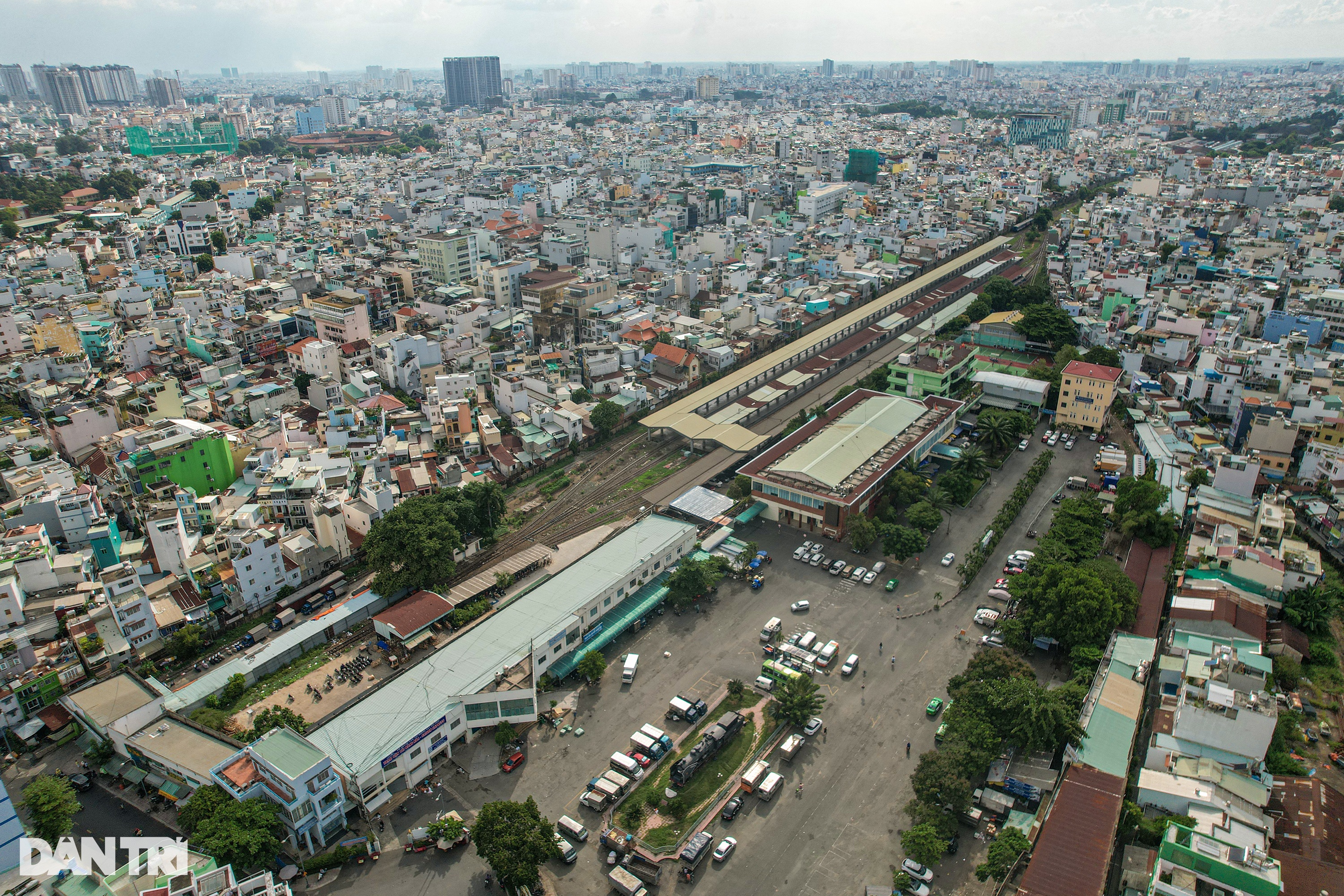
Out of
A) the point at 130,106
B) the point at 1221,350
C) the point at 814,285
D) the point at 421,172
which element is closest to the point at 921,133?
the point at 421,172

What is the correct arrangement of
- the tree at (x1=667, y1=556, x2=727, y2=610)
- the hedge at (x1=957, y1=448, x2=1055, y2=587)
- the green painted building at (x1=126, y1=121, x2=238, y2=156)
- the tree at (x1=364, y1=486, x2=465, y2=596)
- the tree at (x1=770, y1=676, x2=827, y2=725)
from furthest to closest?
the green painted building at (x1=126, y1=121, x2=238, y2=156) < the hedge at (x1=957, y1=448, x2=1055, y2=587) < the tree at (x1=667, y1=556, x2=727, y2=610) < the tree at (x1=364, y1=486, x2=465, y2=596) < the tree at (x1=770, y1=676, x2=827, y2=725)

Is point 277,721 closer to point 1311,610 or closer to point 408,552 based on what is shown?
point 408,552

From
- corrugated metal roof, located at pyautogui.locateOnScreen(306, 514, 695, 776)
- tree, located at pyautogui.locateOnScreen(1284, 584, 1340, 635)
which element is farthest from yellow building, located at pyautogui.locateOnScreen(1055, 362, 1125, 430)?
corrugated metal roof, located at pyautogui.locateOnScreen(306, 514, 695, 776)

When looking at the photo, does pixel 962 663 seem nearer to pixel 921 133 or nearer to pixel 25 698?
pixel 25 698

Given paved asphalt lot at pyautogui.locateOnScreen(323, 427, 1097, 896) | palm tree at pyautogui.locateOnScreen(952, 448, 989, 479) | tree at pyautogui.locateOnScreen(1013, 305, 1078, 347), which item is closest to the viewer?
paved asphalt lot at pyautogui.locateOnScreen(323, 427, 1097, 896)

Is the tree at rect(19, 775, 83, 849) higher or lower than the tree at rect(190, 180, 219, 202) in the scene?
lower

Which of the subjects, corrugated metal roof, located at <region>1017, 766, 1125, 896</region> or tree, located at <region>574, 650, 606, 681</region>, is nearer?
corrugated metal roof, located at <region>1017, 766, 1125, 896</region>

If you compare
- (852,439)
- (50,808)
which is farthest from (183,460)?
(852,439)

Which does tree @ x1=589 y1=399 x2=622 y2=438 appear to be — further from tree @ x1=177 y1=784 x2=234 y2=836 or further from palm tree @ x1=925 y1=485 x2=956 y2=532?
tree @ x1=177 y1=784 x2=234 y2=836
